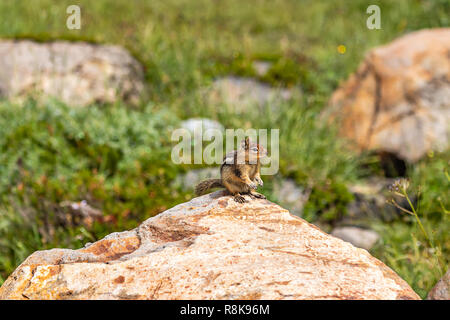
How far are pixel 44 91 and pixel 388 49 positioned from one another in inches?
227

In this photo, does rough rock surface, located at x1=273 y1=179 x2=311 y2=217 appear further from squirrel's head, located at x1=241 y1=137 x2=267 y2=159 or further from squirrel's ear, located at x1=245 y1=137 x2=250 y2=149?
squirrel's ear, located at x1=245 y1=137 x2=250 y2=149

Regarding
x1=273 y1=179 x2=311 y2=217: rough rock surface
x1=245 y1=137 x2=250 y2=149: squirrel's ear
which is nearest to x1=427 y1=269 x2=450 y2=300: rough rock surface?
x1=245 y1=137 x2=250 y2=149: squirrel's ear

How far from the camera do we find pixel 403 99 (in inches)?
299

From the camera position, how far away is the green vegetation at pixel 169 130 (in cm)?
571

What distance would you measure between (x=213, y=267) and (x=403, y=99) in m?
5.83

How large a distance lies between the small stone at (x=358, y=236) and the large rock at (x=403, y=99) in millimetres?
1569

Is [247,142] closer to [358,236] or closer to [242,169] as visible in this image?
[242,169]

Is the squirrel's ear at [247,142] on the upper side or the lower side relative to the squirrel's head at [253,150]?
upper

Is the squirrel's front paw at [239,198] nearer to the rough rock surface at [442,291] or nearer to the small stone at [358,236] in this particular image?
the rough rock surface at [442,291]

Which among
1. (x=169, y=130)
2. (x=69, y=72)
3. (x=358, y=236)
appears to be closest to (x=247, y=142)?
(x=358, y=236)

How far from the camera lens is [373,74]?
319 inches

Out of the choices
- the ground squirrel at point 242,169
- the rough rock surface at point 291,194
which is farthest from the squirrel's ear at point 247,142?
the rough rock surface at point 291,194

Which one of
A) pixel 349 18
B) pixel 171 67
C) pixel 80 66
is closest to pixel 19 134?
pixel 80 66
